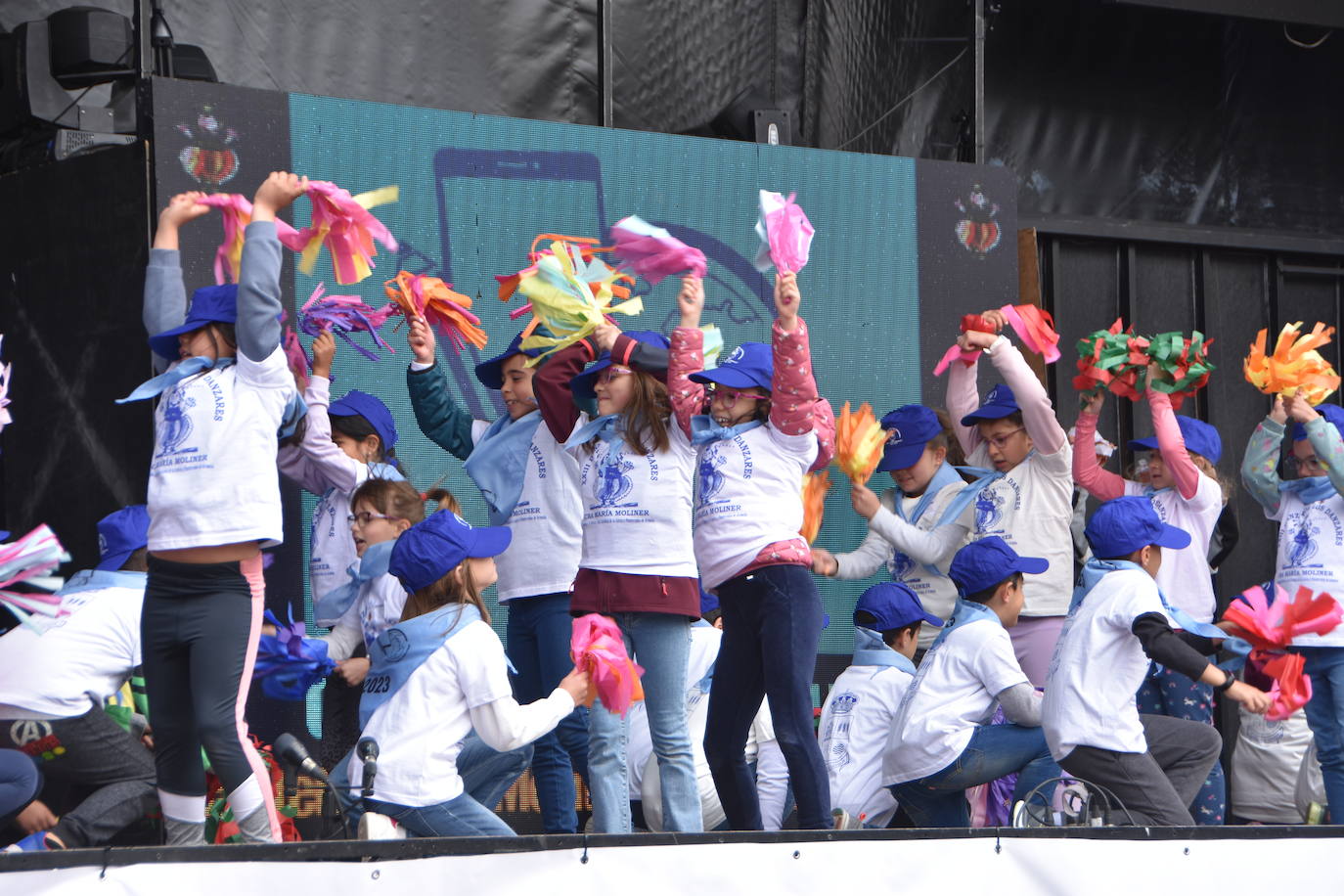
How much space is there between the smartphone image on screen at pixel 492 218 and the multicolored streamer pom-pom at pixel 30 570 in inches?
86.5

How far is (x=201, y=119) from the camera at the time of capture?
5.98 meters

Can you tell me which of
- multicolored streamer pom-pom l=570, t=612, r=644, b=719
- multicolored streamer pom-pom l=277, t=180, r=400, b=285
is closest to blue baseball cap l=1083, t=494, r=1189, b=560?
multicolored streamer pom-pom l=570, t=612, r=644, b=719

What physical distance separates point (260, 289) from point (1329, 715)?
3.72 meters

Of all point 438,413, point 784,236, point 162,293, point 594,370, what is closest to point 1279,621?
point 784,236

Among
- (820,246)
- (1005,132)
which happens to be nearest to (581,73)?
(820,246)

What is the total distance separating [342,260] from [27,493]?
6.81 feet

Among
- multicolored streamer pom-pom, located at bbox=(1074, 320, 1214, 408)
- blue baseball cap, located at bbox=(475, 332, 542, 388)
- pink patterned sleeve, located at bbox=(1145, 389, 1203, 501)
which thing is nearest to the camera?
blue baseball cap, located at bbox=(475, 332, 542, 388)

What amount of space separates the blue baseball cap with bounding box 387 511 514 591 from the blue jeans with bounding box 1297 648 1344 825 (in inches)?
117

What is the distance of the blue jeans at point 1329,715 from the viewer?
5695 mm

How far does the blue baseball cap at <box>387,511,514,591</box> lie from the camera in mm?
4332

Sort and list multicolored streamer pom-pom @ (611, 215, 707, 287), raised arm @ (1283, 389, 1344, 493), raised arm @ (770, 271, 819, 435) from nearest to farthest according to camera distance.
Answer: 1. raised arm @ (770, 271, 819, 435)
2. multicolored streamer pom-pom @ (611, 215, 707, 287)
3. raised arm @ (1283, 389, 1344, 493)

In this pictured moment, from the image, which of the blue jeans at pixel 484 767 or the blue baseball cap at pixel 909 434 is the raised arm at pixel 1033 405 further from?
the blue jeans at pixel 484 767

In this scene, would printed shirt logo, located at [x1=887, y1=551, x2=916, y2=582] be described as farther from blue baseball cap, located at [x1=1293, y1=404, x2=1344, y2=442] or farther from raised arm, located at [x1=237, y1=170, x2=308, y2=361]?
raised arm, located at [x1=237, y1=170, x2=308, y2=361]

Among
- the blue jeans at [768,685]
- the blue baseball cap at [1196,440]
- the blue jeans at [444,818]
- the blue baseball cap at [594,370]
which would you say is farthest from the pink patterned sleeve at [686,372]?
the blue baseball cap at [1196,440]
